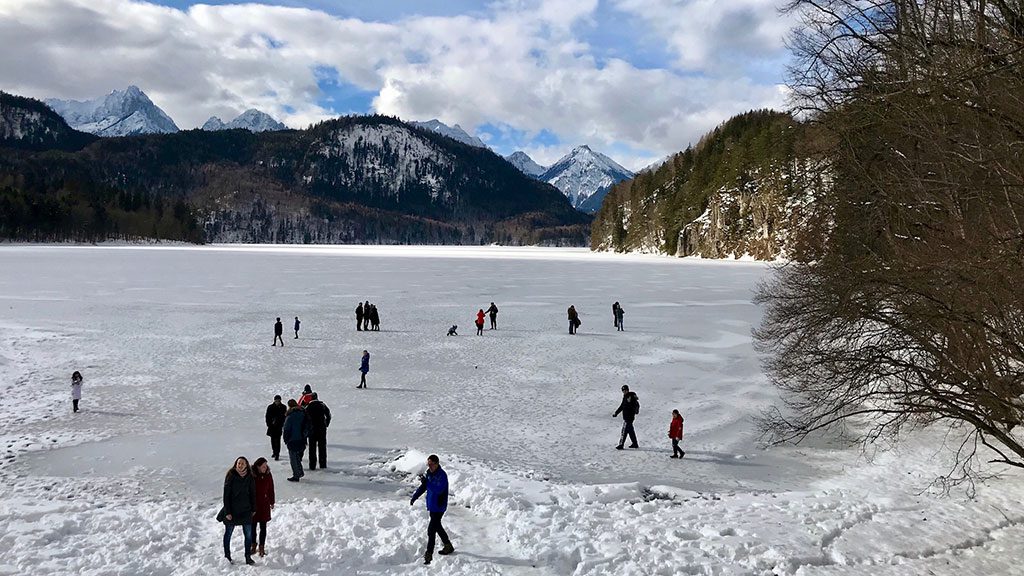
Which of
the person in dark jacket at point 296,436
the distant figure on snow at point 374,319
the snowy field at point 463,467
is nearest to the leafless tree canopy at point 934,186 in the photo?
the snowy field at point 463,467

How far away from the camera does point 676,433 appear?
1252 centimetres

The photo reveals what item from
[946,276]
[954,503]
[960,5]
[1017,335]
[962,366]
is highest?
[960,5]

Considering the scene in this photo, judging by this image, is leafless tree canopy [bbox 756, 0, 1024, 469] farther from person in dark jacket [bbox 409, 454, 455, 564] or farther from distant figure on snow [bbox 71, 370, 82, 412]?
distant figure on snow [bbox 71, 370, 82, 412]

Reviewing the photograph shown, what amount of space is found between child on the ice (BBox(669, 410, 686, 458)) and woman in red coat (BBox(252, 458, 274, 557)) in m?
8.18

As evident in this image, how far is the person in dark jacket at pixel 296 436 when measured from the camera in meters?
10.6

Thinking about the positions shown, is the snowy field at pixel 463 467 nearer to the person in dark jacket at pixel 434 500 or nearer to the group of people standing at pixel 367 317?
the person in dark jacket at pixel 434 500

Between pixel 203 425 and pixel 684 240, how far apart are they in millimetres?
107811

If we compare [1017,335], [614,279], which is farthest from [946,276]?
[614,279]

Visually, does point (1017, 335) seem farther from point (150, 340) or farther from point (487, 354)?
point (150, 340)

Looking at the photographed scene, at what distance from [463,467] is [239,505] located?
15.3 feet

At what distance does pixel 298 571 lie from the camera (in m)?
7.50

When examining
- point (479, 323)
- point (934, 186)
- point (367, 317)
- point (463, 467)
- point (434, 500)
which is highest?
point (934, 186)

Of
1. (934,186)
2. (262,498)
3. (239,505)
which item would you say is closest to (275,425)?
(262,498)

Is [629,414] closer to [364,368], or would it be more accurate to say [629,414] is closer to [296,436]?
[296,436]
